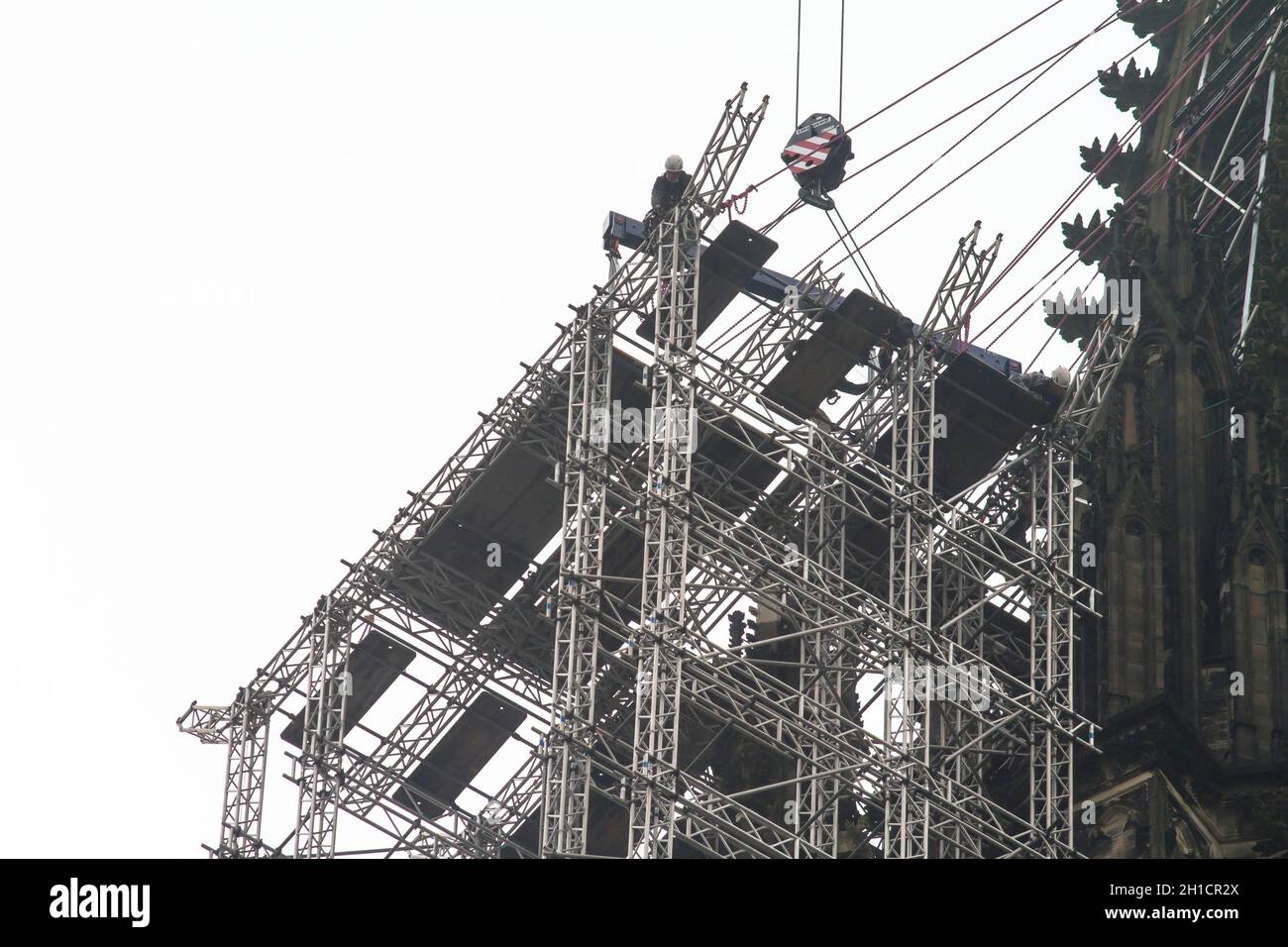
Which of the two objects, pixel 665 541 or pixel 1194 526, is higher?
pixel 1194 526

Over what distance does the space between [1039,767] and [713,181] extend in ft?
41.1

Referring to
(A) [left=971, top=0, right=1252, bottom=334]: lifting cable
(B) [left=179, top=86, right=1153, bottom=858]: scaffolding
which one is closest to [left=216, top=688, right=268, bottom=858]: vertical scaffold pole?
(B) [left=179, top=86, right=1153, bottom=858]: scaffolding

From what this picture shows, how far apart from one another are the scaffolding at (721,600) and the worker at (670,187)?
42 cm

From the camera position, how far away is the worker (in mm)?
58531

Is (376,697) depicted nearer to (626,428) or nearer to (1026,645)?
(626,428)

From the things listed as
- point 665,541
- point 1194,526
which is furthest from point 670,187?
point 1194,526

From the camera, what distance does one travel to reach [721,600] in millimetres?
58625

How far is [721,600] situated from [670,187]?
25.2 ft

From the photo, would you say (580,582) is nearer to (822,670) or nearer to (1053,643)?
(822,670)

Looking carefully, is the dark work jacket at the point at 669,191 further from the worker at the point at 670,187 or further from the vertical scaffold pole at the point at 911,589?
the vertical scaffold pole at the point at 911,589

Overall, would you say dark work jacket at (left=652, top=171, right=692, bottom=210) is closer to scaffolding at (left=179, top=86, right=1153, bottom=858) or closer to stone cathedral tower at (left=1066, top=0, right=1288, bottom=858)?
scaffolding at (left=179, top=86, right=1153, bottom=858)

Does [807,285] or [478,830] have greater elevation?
[807,285]
